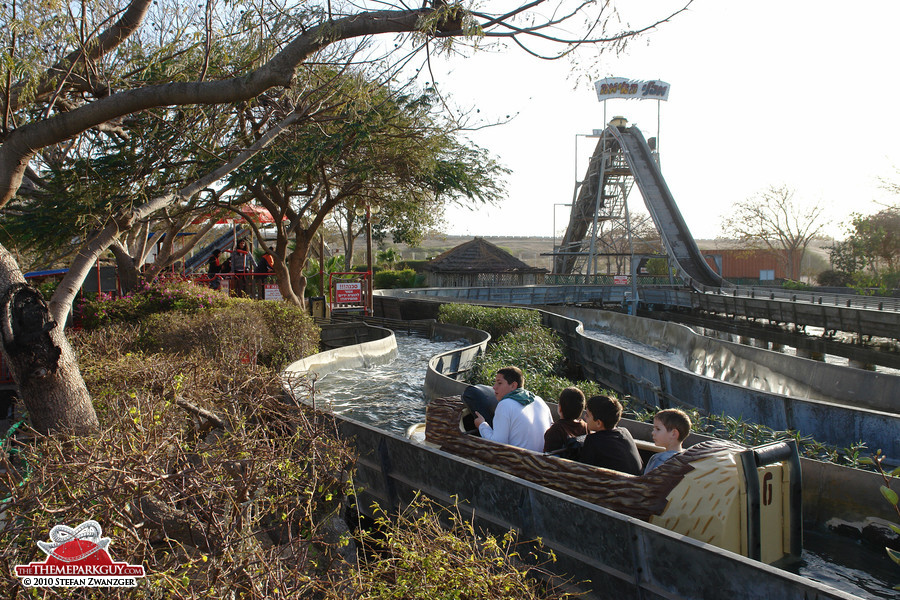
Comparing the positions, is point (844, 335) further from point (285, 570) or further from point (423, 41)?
point (285, 570)

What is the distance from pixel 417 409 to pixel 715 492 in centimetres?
624

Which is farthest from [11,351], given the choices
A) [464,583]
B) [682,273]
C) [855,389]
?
[682,273]

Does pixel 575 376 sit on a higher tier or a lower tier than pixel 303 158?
lower

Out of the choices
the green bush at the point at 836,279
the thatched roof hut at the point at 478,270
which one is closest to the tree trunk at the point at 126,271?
the thatched roof hut at the point at 478,270

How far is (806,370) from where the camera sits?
9.88 metres

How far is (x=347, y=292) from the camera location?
20547 millimetres

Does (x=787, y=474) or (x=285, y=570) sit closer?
(x=285, y=570)

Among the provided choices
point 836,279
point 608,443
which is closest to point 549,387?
point 608,443

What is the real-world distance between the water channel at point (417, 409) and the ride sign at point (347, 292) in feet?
9.32

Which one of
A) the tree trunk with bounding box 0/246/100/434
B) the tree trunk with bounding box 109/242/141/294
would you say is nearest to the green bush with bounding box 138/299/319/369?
the tree trunk with bounding box 0/246/100/434

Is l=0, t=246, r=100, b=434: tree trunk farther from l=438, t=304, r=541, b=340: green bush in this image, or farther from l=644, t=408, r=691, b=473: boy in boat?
l=438, t=304, r=541, b=340: green bush

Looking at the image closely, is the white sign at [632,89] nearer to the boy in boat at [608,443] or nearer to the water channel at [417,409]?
the water channel at [417,409]

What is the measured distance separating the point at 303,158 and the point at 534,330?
717cm

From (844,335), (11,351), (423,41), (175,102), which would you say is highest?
(423,41)
